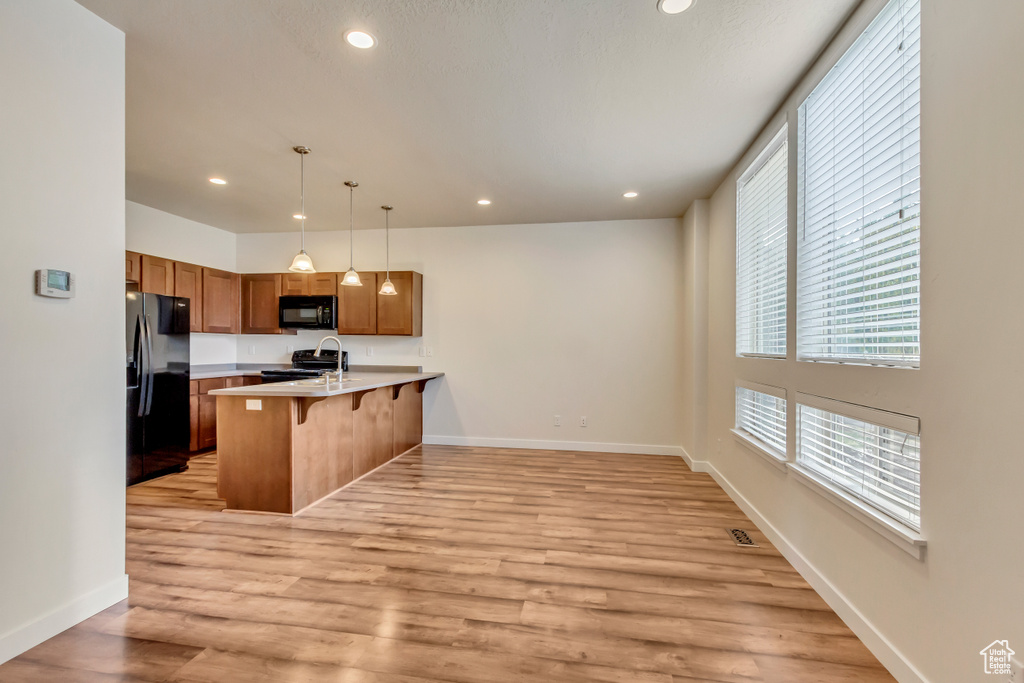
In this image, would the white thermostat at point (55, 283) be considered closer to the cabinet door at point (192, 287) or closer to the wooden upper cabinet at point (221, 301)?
the cabinet door at point (192, 287)

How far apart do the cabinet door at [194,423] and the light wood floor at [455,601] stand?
1.26m

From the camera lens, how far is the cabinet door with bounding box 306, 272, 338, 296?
543cm

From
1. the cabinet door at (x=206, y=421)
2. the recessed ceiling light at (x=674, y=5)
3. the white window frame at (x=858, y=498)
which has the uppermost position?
the recessed ceiling light at (x=674, y=5)

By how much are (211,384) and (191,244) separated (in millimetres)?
1693

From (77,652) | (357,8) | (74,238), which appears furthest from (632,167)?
(77,652)

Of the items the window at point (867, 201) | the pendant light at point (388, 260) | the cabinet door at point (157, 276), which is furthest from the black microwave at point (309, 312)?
the window at point (867, 201)

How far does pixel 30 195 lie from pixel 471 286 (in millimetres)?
3963

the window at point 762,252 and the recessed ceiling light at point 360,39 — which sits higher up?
the recessed ceiling light at point 360,39

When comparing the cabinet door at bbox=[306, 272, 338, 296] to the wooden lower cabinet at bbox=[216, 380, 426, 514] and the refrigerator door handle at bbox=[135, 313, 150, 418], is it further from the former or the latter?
the wooden lower cabinet at bbox=[216, 380, 426, 514]

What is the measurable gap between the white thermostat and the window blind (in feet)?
11.5

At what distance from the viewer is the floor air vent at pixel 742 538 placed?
2768 mm

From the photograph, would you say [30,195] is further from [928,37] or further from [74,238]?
[928,37]

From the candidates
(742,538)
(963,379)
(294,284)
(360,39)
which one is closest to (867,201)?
(963,379)

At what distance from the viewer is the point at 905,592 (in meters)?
1.62
